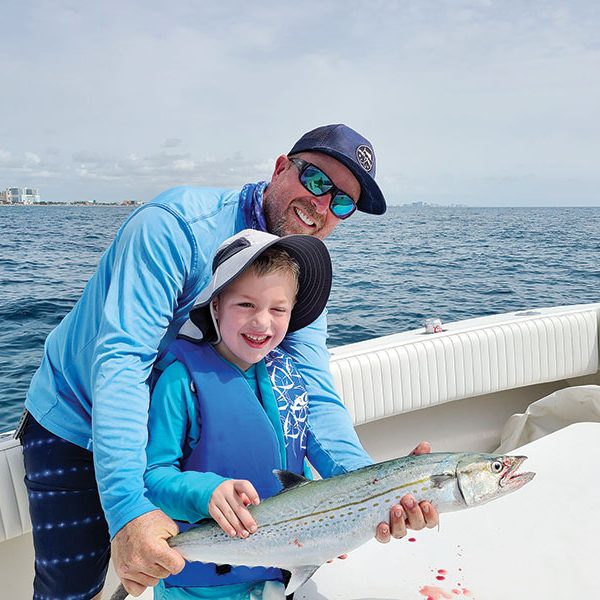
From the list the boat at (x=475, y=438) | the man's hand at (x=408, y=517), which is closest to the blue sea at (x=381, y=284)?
the boat at (x=475, y=438)

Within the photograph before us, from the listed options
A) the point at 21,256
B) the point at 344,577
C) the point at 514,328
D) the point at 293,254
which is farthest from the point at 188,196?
the point at 21,256

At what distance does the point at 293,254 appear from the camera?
1810 millimetres

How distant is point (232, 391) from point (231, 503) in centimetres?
34

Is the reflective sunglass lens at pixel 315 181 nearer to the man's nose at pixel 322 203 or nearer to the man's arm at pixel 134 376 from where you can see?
the man's nose at pixel 322 203

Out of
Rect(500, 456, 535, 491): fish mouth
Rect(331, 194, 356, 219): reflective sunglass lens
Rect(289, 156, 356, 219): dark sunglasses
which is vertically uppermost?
Rect(289, 156, 356, 219): dark sunglasses

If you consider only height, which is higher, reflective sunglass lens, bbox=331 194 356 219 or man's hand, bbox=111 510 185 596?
reflective sunglass lens, bbox=331 194 356 219

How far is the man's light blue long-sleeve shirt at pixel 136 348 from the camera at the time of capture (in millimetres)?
1567

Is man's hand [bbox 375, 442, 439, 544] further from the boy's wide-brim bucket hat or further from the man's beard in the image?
the man's beard

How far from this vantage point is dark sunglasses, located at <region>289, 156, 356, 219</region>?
2080 millimetres

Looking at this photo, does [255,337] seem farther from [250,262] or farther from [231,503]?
[231,503]

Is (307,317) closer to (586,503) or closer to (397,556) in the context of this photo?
(397,556)

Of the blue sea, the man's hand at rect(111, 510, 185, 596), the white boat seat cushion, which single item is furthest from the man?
the blue sea

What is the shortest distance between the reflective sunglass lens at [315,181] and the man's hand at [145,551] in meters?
1.10

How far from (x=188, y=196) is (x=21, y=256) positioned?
70.6 ft
